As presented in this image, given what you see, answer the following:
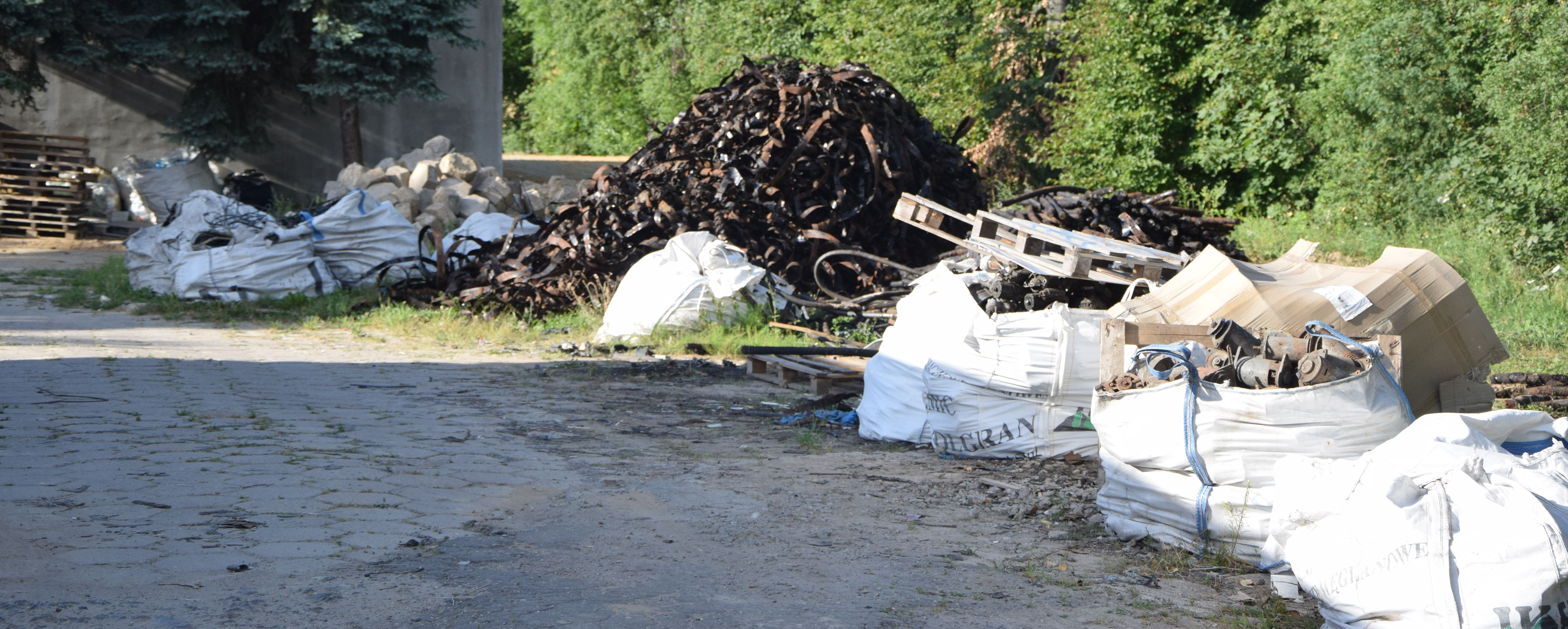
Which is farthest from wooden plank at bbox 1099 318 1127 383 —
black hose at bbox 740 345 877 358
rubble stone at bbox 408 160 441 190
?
rubble stone at bbox 408 160 441 190

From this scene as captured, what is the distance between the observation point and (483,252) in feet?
33.8

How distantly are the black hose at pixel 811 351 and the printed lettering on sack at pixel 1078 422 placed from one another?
210cm

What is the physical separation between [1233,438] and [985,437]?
1570 mm

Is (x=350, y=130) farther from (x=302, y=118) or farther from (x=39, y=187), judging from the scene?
(x=39, y=187)

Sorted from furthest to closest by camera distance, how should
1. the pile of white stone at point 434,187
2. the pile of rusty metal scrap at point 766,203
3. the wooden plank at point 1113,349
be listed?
the pile of white stone at point 434,187 < the pile of rusty metal scrap at point 766,203 < the wooden plank at point 1113,349

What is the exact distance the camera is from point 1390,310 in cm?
428

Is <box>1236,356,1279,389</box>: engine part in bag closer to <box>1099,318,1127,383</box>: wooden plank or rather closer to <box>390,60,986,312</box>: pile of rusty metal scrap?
<box>1099,318,1127,383</box>: wooden plank

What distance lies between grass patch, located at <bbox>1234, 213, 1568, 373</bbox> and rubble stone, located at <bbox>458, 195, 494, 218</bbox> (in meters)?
9.55

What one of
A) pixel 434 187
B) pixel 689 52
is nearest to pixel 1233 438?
pixel 434 187

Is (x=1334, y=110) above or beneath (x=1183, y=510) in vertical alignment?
above

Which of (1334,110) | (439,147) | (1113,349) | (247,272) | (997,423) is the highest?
(1334,110)

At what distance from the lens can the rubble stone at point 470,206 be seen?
13.9 meters

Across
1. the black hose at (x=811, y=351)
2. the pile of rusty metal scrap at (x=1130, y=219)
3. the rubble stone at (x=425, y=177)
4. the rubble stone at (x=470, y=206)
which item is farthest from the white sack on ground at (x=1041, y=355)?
the rubble stone at (x=425, y=177)

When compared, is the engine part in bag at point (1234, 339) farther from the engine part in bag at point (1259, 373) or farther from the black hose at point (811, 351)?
the black hose at point (811, 351)
